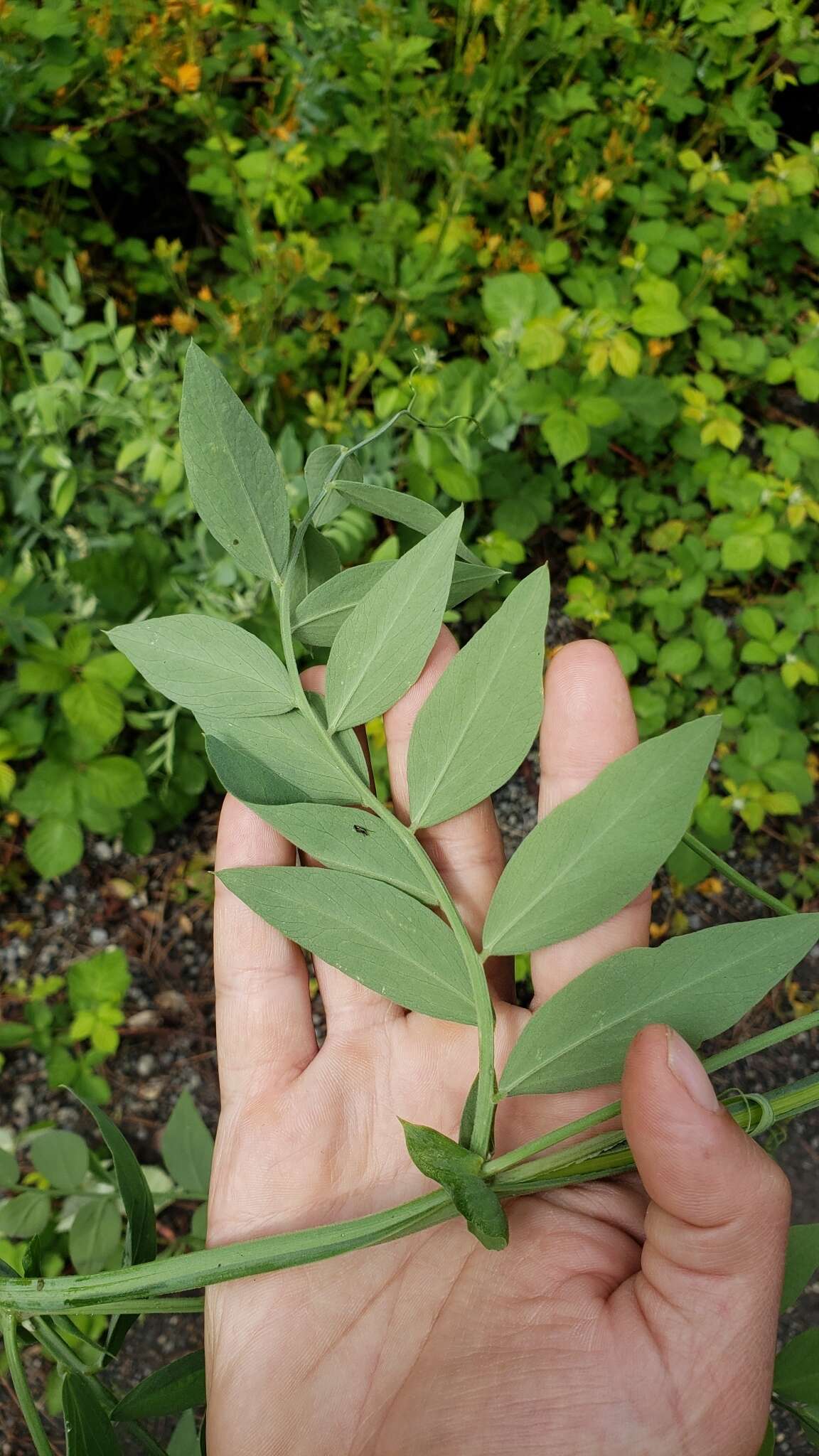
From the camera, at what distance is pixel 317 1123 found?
113cm

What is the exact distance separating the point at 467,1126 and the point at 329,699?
0.44m

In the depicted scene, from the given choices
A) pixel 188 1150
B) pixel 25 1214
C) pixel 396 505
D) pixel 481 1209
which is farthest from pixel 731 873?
pixel 25 1214

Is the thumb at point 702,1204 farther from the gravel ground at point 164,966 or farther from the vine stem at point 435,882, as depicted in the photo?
the gravel ground at point 164,966

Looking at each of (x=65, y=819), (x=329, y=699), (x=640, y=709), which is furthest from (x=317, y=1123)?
(x=640, y=709)

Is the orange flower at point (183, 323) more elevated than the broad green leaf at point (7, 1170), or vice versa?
the orange flower at point (183, 323)

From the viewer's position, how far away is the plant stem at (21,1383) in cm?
83

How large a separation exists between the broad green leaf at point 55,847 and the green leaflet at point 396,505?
1.09 metres

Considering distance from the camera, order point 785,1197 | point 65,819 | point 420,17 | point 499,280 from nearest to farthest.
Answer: point 785,1197, point 65,819, point 499,280, point 420,17

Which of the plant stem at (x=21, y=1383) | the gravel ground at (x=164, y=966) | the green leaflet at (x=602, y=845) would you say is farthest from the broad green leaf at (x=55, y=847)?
the green leaflet at (x=602, y=845)

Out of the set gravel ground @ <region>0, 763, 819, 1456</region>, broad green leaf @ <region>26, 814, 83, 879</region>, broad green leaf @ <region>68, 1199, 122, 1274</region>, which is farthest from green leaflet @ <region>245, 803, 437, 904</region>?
gravel ground @ <region>0, 763, 819, 1456</region>

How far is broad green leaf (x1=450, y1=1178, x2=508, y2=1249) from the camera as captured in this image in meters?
0.80

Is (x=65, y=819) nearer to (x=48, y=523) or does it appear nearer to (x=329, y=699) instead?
(x=48, y=523)

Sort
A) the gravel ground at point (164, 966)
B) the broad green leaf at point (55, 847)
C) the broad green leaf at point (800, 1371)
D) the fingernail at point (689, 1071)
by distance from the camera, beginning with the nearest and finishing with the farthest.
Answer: the fingernail at point (689, 1071), the broad green leaf at point (800, 1371), the broad green leaf at point (55, 847), the gravel ground at point (164, 966)

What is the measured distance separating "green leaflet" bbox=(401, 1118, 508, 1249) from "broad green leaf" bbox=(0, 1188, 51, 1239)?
0.99m
